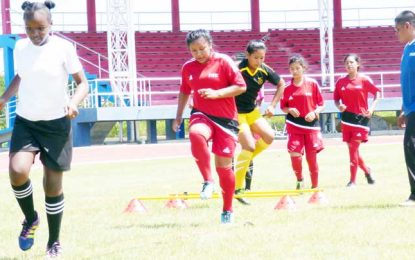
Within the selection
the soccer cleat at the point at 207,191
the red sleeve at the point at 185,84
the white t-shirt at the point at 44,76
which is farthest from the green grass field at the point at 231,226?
the red sleeve at the point at 185,84

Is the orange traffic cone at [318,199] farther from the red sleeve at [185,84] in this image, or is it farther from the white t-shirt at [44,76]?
the white t-shirt at [44,76]

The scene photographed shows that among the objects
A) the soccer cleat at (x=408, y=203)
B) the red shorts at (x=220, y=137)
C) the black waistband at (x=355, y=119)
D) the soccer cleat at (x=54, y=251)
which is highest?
the red shorts at (x=220, y=137)

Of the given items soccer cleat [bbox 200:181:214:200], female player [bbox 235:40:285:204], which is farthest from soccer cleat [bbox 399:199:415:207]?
soccer cleat [bbox 200:181:214:200]

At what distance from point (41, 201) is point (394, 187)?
489 centimetres

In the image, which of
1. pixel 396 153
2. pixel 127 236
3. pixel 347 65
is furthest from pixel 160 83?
pixel 127 236

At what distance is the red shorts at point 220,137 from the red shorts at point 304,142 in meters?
4.13

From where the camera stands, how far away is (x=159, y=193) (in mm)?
12703

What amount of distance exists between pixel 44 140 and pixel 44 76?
483mm

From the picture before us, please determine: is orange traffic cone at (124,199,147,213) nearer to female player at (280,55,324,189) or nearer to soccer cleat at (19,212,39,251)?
soccer cleat at (19,212,39,251)

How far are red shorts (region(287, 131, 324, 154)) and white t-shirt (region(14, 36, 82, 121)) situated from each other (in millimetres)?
6312

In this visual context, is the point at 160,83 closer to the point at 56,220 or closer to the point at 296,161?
the point at 296,161

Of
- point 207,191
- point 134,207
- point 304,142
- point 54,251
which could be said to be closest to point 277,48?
point 304,142

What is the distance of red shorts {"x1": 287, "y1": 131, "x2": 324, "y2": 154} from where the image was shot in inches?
490

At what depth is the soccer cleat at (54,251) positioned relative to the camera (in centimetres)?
652
